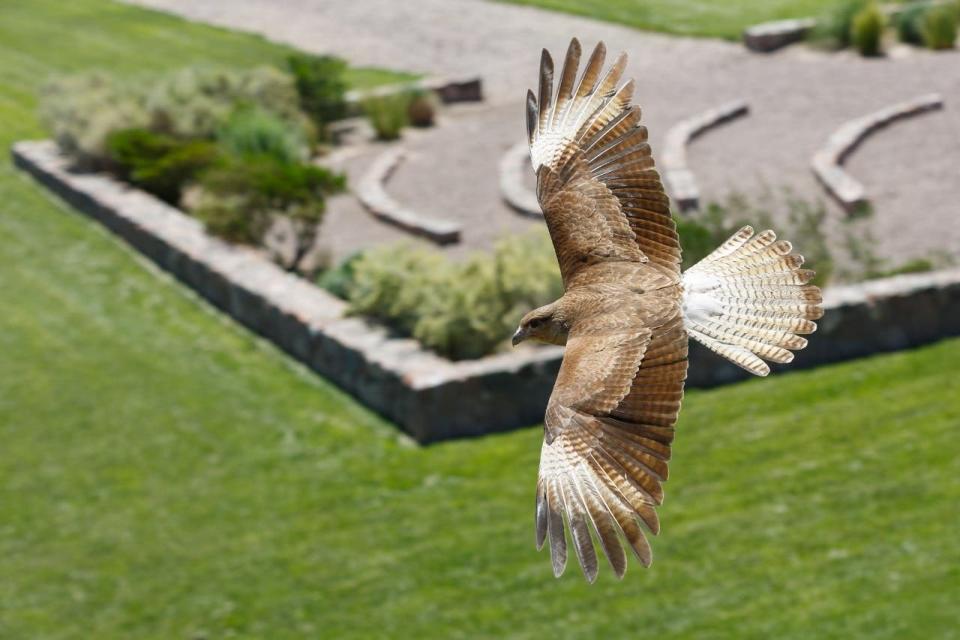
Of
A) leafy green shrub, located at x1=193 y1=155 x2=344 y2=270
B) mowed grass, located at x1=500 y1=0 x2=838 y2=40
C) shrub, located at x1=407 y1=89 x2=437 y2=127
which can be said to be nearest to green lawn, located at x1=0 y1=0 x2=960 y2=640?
leafy green shrub, located at x1=193 y1=155 x2=344 y2=270

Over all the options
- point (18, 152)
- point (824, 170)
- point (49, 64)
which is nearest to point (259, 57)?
point (49, 64)

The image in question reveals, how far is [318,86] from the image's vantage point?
19.7m

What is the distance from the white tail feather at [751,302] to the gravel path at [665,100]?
728 cm

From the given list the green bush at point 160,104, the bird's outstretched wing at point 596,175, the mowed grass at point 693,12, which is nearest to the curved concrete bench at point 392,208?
the green bush at point 160,104

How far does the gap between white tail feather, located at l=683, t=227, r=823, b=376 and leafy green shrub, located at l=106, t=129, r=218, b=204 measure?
1088cm

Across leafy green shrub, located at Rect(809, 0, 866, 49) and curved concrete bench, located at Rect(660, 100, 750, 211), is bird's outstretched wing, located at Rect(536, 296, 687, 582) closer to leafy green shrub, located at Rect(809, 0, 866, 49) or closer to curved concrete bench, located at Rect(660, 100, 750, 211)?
curved concrete bench, located at Rect(660, 100, 750, 211)

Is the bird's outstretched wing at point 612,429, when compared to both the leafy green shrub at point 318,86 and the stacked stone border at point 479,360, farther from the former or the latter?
the leafy green shrub at point 318,86

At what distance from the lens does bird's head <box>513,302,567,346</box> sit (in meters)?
5.83

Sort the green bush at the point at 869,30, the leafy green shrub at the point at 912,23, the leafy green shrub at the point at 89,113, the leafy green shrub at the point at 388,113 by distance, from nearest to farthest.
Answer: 1. the leafy green shrub at the point at 89,113
2. the leafy green shrub at the point at 388,113
3. the green bush at the point at 869,30
4. the leafy green shrub at the point at 912,23

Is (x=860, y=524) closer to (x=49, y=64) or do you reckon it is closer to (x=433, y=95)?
(x=433, y=95)

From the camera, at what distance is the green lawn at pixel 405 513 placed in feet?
31.6

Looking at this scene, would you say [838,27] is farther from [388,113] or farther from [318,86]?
[318,86]

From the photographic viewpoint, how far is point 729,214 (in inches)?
530

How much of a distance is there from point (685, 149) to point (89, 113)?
6.82 metres
